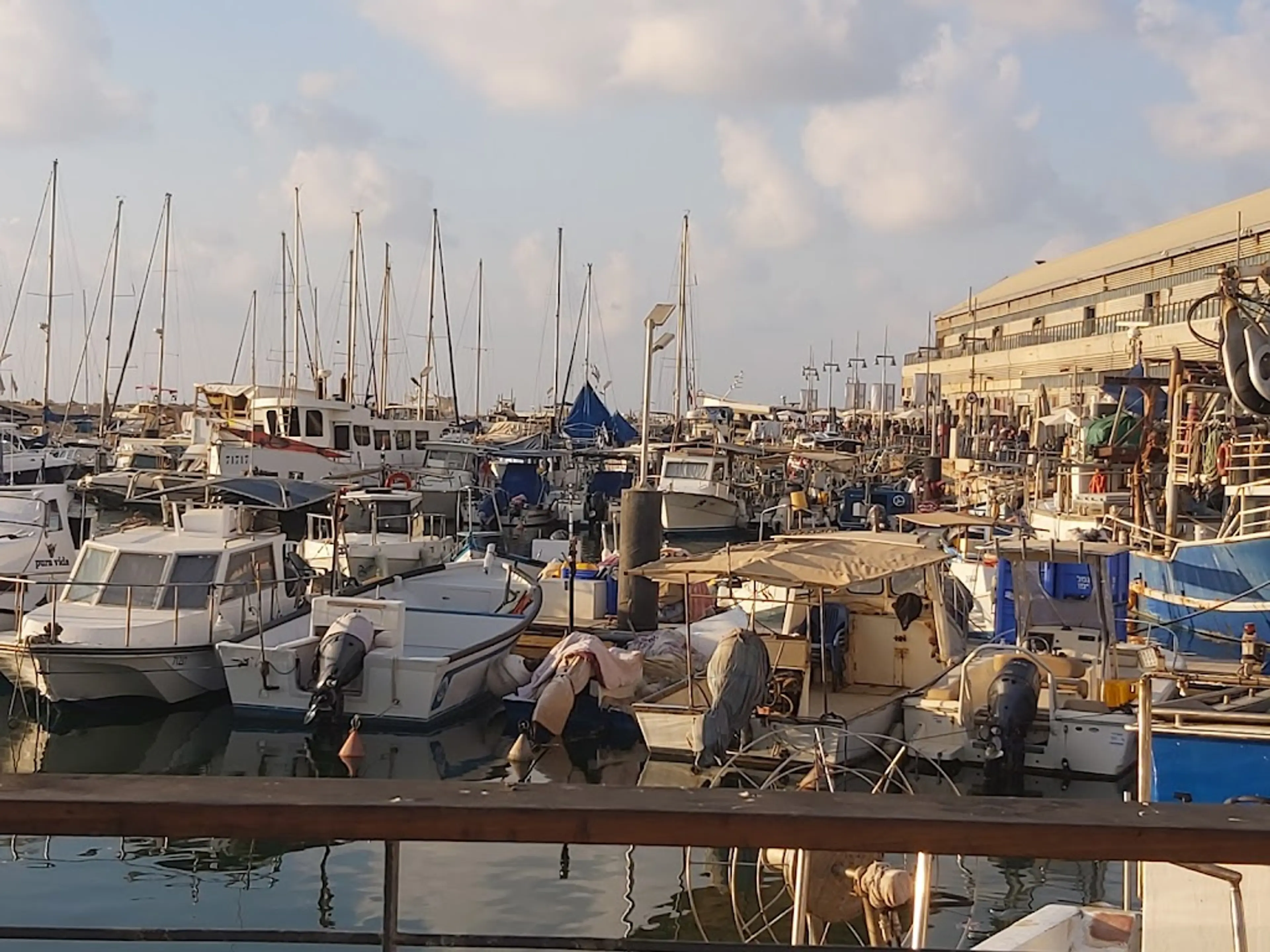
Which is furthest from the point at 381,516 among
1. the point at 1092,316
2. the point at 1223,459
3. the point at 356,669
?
the point at 1092,316

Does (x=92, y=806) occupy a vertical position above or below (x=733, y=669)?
above

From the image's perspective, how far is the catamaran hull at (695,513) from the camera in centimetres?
3994

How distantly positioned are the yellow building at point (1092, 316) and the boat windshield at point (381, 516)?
20.6 m

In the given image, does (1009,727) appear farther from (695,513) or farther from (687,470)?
(687,470)

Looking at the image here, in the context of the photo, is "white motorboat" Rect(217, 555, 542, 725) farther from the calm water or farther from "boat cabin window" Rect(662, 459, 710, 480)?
"boat cabin window" Rect(662, 459, 710, 480)

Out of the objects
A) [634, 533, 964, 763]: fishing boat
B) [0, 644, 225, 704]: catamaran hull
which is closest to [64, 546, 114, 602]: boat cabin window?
[0, 644, 225, 704]: catamaran hull

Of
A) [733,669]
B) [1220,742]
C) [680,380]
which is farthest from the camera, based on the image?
[680,380]

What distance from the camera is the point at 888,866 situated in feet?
27.9

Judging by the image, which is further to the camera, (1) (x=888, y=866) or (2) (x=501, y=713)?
(2) (x=501, y=713)

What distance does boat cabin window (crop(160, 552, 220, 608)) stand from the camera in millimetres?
17391

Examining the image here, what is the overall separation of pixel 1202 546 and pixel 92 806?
21.7m

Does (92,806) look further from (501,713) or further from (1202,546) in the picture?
(1202,546)

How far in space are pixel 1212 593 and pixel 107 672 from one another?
16.5 meters

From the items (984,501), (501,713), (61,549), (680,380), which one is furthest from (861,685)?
(680,380)
